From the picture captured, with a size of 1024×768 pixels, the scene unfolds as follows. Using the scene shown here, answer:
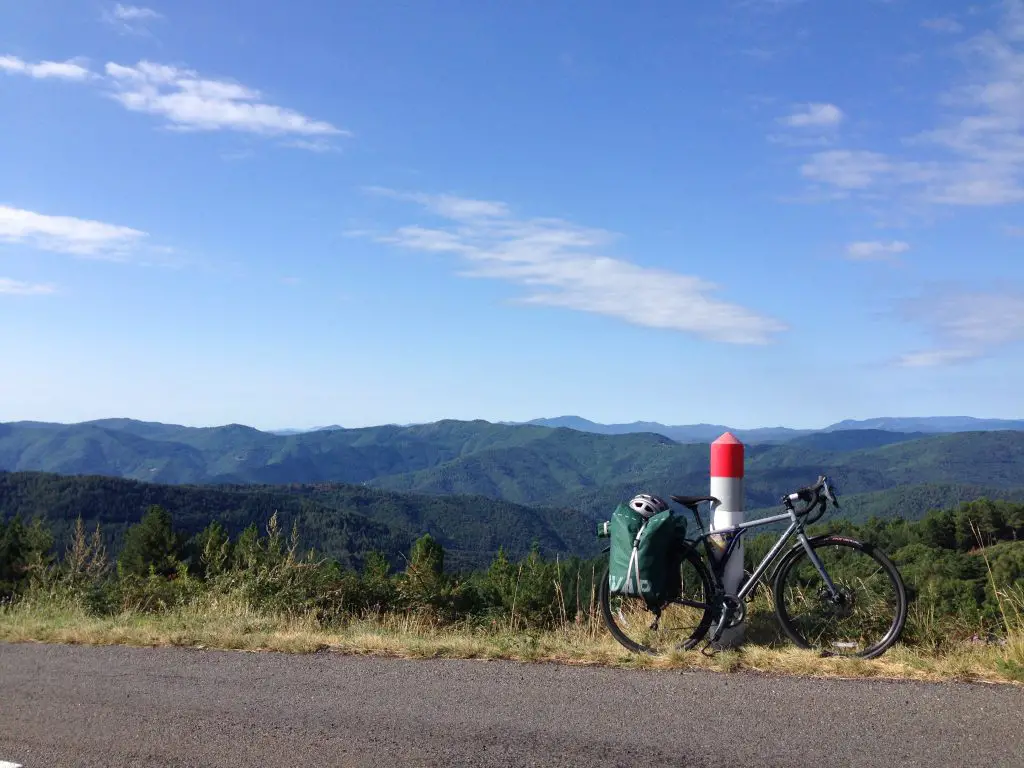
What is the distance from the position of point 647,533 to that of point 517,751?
6.72ft

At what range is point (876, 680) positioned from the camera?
4.46m

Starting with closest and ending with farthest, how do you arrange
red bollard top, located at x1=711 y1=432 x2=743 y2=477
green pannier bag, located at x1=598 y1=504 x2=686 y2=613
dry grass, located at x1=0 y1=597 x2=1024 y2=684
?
dry grass, located at x1=0 y1=597 x2=1024 y2=684 < green pannier bag, located at x1=598 y1=504 x2=686 y2=613 < red bollard top, located at x1=711 y1=432 x2=743 y2=477

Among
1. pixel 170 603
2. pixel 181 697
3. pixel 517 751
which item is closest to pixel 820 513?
pixel 517 751

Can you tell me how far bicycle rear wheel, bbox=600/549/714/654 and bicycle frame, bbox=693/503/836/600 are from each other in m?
0.09

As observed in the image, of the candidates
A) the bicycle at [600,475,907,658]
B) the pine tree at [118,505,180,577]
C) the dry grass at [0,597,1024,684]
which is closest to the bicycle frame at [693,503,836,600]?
the bicycle at [600,475,907,658]

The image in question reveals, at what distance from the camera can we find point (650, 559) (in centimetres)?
538

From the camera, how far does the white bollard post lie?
5.66 m

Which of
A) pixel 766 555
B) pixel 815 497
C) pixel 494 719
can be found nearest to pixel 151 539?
pixel 766 555

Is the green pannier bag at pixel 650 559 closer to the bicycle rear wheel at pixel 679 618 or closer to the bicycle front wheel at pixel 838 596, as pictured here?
the bicycle rear wheel at pixel 679 618

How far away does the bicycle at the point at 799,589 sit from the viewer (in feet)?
17.1

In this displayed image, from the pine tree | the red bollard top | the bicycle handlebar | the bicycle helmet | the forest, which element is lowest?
the pine tree

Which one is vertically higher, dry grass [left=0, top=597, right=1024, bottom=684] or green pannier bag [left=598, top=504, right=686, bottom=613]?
green pannier bag [left=598, top=504, right=686, bottom=613]

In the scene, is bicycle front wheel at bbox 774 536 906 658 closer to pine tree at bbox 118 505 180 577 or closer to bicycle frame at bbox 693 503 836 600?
bicycle frame at bbox 693 503 836 600

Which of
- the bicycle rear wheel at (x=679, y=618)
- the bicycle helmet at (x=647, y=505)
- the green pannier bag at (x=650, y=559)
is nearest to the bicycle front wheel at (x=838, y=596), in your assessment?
the bicycle rear wheel at (x=679, y=618)
